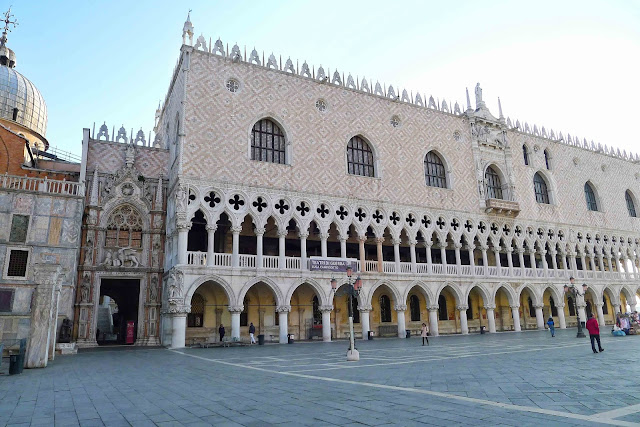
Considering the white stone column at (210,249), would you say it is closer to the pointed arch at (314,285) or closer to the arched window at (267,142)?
the pointed arch at (314,285)

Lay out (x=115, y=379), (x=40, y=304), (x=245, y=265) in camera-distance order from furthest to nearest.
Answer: (x=245, y=265)
(x=40, y=304)
(x=115, y=379)

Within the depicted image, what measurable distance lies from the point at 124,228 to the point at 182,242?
4.09 metres

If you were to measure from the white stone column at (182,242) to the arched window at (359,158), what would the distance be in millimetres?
9662

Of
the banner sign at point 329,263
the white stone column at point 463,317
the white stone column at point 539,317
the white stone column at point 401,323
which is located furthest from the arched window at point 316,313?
the white stone column at point 539,317

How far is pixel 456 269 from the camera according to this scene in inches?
1020

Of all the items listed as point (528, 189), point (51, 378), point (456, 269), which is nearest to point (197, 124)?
point (51, 378)

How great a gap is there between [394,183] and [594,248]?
1858 cm

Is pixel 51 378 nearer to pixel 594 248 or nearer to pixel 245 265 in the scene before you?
pixel 245 265

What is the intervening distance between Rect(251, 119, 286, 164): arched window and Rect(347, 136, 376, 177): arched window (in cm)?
401

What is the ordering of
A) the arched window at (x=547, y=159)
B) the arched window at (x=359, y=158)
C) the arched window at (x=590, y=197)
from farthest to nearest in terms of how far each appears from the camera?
the arched window at (x=590, y=197)
the arched window at (x=547, y=159)
the arched window at (x=359, y=158)

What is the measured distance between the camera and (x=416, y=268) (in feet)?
80.4

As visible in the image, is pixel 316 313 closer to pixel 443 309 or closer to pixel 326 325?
pixel 326 325

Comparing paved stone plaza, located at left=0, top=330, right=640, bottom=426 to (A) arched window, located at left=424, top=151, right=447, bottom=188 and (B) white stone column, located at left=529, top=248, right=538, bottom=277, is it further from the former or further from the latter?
(B) white stone column, located at left=529, top=248, right=538, bottom=277

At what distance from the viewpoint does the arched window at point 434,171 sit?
2720cm
